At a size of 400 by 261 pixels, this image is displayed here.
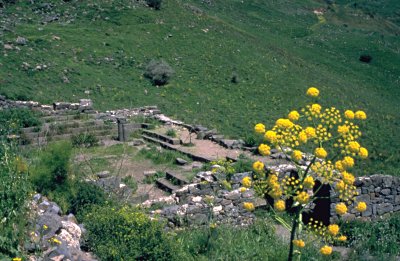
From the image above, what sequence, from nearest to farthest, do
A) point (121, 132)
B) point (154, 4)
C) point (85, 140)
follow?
point (85, 140)
point (121, 132)
point (154, 4)

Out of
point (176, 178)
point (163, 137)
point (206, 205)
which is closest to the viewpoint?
point (206, 205)

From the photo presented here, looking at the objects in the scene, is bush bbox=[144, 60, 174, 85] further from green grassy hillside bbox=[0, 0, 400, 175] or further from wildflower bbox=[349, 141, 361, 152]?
wildflower bbox=[349, 141, 361, 152]

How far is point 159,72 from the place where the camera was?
30312 mm

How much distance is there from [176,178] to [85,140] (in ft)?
21.4

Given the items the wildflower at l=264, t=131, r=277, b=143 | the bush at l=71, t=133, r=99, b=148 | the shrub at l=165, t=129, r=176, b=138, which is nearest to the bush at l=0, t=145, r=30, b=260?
the wildflower at l=264, t=131, r=277, b=143

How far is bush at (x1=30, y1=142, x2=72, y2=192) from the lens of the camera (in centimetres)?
1059

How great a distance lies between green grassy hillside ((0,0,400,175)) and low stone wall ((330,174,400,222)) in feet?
15.3

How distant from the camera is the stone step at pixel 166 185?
13.9 metres

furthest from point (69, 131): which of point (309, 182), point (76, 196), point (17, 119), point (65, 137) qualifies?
point (309, 182)

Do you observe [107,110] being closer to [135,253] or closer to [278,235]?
[278,235]

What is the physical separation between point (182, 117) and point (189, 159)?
7.14 metres

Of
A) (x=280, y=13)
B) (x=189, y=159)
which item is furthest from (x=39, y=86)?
(x=280, y=13)

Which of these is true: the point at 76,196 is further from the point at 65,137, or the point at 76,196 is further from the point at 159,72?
the point at 159,72

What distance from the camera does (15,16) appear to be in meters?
36.4
